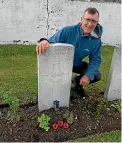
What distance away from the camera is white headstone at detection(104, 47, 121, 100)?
13.8ft

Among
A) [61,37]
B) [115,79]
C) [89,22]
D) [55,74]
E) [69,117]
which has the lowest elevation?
[69,117]

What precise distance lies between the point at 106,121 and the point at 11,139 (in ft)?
4.48

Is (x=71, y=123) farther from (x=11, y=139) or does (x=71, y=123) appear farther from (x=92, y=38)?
(x=92, y=38)

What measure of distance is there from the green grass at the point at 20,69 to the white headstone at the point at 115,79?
0.72 metres

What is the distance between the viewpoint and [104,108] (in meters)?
4.43

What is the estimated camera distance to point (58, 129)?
4.02 meters

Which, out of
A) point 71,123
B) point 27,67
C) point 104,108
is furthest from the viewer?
point 27,67

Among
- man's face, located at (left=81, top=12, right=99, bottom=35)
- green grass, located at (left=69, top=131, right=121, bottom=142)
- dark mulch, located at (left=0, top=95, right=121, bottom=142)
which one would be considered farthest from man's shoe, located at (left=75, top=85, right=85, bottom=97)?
man's face, located at (left=81, top=12, right=99, bottom=35)

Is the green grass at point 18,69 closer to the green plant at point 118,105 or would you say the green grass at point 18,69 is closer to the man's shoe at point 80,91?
the man's shoe at point 80,91

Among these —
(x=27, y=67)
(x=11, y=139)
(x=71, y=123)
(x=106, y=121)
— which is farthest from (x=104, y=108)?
(x=27, y=67)

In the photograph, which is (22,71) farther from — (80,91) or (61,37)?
(61,37)

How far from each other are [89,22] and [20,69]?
2715 mm

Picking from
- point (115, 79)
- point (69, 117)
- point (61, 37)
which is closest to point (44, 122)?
point (69, 117)

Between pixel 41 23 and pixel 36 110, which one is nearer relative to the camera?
pixel 36 110
